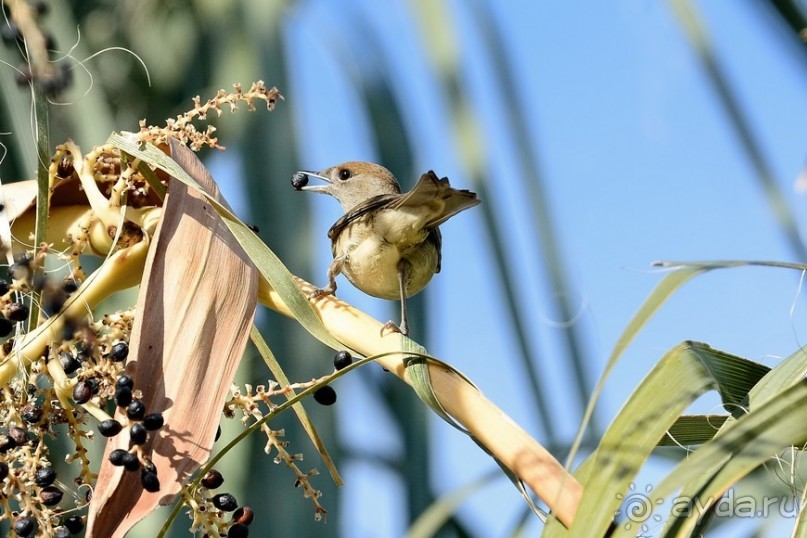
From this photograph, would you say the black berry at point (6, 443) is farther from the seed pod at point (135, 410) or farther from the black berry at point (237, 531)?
the black berry at point (237, 531)

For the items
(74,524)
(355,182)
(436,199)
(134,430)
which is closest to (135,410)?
(134,430)

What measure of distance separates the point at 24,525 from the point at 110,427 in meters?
0.13

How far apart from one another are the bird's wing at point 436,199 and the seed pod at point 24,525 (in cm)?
99

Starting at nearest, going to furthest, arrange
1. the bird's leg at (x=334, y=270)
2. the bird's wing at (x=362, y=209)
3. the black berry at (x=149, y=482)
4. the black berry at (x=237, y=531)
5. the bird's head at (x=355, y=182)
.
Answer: the black berry at (x=149, y=482) < the black berry at (x=237, y=531) < the bird's leg at (x=334, y=270) < the bird's wing at (x=362, y=209) < the bird's head at (x=355, y=182)

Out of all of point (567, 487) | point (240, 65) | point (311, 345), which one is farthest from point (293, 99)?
point (567, 487)

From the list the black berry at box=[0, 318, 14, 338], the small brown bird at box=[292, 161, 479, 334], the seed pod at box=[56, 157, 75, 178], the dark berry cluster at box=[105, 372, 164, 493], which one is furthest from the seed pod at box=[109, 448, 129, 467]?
the small brown bird at box=[292, 161, 479, 334]

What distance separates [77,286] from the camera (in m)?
1.13

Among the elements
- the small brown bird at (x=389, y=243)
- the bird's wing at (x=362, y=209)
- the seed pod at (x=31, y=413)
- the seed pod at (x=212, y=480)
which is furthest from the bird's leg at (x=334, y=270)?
the seed pod at (x=31, y=413)

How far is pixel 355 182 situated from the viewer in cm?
275

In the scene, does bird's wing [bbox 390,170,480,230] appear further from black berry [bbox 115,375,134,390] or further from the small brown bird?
black berry [bbox 115,375,134,390]

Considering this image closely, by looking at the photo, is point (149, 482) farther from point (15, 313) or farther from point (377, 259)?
point (377, 259)

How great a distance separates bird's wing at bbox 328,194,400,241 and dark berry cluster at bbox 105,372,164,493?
1.26m

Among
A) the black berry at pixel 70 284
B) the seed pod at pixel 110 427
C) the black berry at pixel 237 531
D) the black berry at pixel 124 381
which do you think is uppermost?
the black berry at pixel 70 284

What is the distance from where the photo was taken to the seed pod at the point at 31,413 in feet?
3.49
